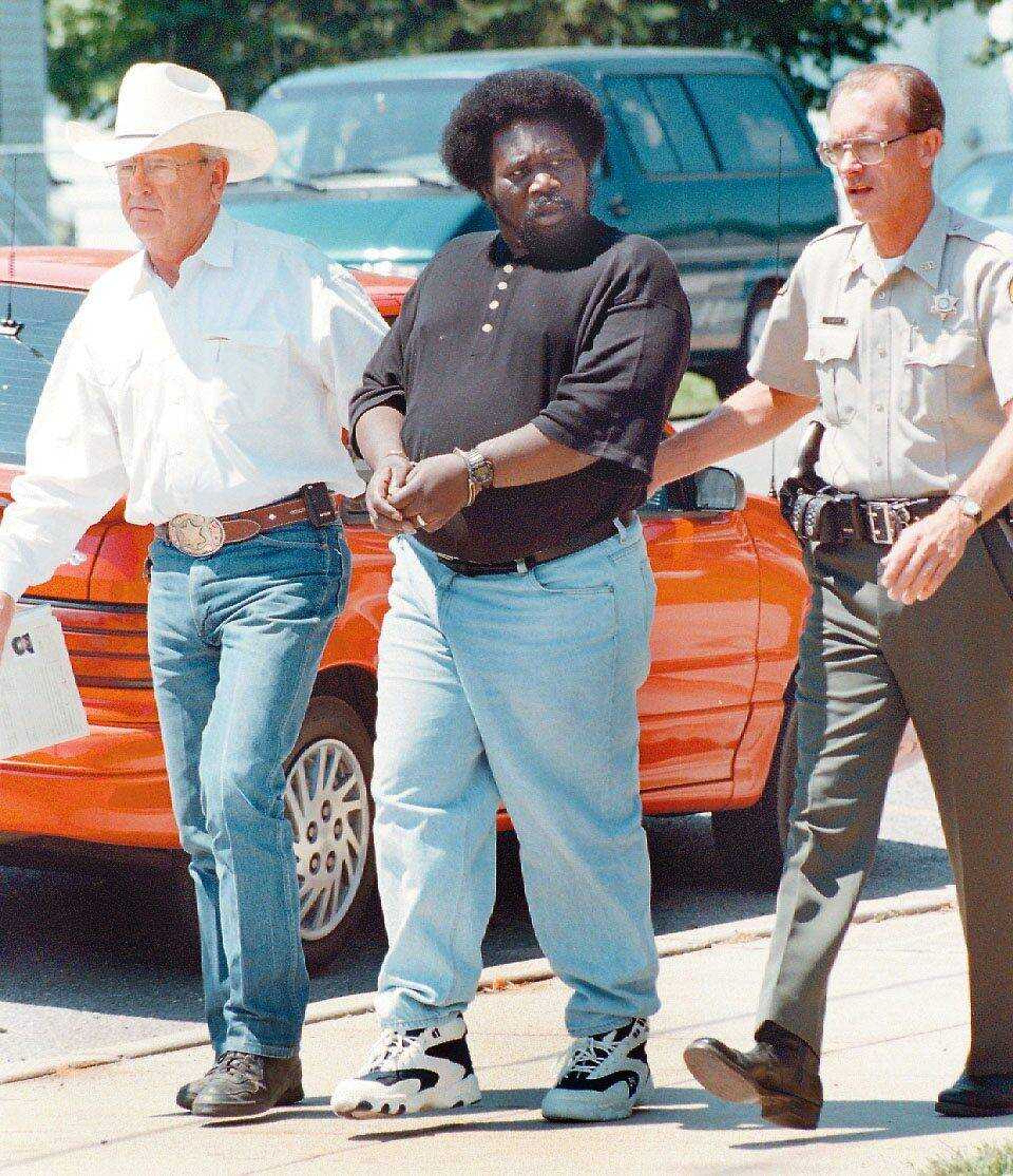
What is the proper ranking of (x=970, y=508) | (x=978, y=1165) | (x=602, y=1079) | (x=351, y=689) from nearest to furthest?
(x=978, y=1165)
(x=970, y=508)
(x=602, y=1079)
(x=351, y=689)

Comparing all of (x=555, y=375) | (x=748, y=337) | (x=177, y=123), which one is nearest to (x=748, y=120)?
(x=748, y=337)

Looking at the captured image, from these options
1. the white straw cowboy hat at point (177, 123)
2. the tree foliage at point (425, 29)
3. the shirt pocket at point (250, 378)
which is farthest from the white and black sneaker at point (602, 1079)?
the tree foliage at point (425, 29)

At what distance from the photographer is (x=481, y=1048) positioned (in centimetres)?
539

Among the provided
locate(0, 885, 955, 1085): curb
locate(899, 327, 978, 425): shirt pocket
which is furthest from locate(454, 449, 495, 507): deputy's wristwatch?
locate(0, 885, 955, 1085): curb

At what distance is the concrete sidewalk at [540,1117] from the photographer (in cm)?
447

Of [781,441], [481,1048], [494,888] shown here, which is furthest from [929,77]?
[781,441]

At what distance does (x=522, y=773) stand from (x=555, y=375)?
0.73 metres

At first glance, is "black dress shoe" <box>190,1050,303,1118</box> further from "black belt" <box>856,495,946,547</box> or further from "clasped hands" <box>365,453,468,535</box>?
"black belt" <box>856,495,946,547</box>

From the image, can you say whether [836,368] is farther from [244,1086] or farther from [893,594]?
[244,1086]

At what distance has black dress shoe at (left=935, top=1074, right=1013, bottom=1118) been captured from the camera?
470 centimetres

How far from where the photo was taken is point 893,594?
14.5ft

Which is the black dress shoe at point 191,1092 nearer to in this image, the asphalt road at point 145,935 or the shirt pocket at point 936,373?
the asphalt road at point 145,935

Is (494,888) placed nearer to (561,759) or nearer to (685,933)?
(561,759)

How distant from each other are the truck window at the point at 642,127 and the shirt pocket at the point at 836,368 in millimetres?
11052
